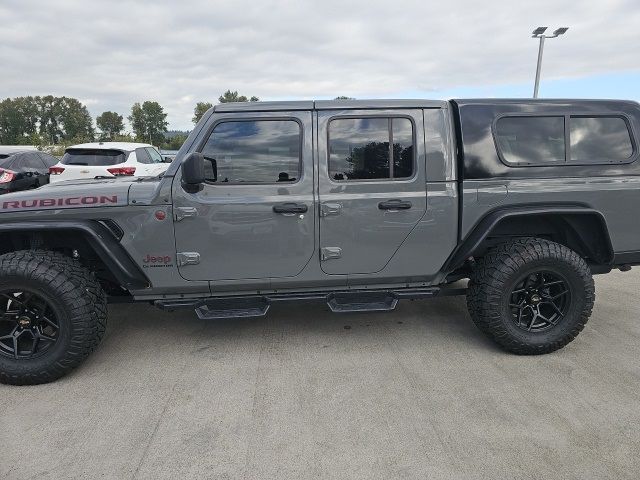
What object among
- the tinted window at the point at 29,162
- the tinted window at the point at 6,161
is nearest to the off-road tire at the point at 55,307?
the tinted window at the point at 6,161

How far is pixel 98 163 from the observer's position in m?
8.65

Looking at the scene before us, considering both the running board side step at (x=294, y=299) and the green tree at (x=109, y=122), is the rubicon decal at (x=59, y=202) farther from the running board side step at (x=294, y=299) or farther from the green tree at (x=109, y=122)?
the green tree at (x=109, y=122)

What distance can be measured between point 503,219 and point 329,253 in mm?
1290

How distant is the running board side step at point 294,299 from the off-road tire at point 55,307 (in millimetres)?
500

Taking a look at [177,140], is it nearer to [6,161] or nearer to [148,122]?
[6,161]

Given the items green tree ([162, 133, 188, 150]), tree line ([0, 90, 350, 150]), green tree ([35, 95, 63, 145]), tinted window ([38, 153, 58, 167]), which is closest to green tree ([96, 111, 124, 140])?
tree line ([0, 90, 350, 150])

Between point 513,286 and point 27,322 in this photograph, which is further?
point 513,286

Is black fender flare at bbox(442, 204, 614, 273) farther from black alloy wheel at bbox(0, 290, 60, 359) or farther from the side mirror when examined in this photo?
black alloy wheel at bbox(0, 290, 60, 359)

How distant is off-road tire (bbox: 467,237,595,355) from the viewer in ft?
10.6

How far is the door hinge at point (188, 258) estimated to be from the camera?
3109mm

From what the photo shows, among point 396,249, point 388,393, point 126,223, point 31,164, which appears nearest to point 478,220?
point 396,249

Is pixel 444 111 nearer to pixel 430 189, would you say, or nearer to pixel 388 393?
pixel 430 189

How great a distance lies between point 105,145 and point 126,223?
22.4 feet

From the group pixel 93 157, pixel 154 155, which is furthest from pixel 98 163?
pixel 154 155
